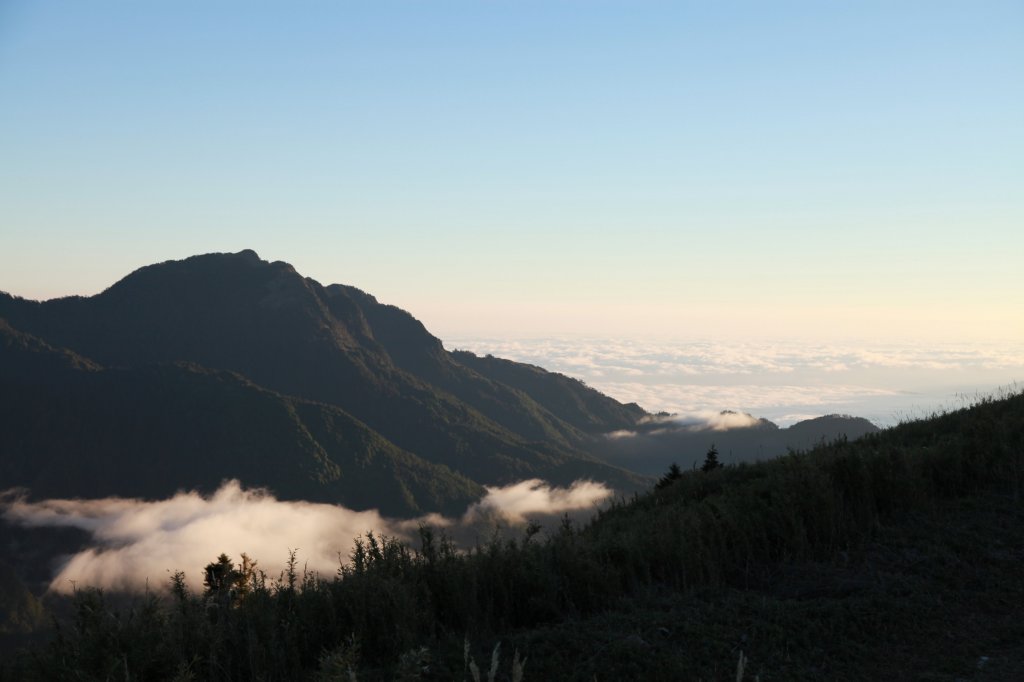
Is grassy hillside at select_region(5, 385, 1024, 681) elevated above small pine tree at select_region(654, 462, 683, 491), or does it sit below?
above

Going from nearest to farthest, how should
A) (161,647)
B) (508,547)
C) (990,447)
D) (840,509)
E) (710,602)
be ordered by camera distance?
(161,647), (710,602), (508,547), (840,509), (990,447)

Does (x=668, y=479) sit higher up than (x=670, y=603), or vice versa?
(x=670, y=603)

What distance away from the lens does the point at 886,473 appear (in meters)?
8.29

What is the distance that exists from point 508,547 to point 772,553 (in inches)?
96.5

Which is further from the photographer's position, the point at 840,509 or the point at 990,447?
the point at 990,447

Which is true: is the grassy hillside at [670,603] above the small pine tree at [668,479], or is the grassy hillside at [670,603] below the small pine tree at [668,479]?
above

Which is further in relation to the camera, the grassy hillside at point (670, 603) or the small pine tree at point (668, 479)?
the small pine tree at point (668, 479)

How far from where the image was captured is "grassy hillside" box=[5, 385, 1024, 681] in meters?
5.26

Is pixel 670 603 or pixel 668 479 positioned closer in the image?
pixel 670 603

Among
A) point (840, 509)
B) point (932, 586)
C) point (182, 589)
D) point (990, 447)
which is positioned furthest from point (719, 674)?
point (990, 447)

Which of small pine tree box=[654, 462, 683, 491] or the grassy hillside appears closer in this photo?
the grassy hillside

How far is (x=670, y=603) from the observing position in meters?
6.20

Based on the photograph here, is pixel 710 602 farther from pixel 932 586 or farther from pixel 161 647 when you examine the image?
pixel 161 647

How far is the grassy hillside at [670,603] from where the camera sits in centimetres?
526
